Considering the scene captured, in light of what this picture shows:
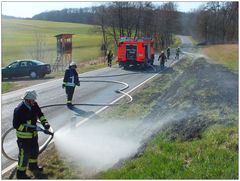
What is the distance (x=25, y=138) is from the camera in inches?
274

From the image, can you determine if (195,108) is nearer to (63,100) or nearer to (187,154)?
(187,154)

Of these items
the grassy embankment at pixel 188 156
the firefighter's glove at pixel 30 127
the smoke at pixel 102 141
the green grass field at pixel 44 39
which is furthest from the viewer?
the green grass field at pixel 44 39

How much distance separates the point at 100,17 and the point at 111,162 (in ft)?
109

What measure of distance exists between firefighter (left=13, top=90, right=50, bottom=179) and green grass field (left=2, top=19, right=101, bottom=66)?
119 ft

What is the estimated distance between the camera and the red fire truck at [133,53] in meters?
29.4

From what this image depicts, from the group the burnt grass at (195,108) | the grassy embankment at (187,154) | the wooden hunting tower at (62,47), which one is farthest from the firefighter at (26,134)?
the wooden hunting tower at (62,47)

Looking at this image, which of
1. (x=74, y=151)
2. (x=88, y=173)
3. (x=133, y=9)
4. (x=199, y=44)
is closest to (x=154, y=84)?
(x=74, y=151)

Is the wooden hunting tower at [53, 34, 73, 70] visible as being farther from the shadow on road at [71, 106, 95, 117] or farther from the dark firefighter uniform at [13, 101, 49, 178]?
the dark firefighter uniform at [13, 101, 49, 178]

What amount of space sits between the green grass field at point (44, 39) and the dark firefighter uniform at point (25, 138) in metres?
36.2

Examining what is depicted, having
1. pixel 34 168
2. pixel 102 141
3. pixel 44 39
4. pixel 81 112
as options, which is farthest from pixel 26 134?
pixel 44 39

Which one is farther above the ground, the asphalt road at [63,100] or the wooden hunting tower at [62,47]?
the wooden hunting tower at [62,47]

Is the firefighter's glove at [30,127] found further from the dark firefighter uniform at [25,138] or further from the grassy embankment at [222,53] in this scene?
the grassy embankment at [222,53]

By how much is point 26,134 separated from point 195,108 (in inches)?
240

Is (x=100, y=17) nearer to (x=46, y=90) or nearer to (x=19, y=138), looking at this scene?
(x=46, y=90)
